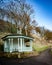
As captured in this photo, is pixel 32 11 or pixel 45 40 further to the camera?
pixel 45 40

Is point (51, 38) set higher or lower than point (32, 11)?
lower

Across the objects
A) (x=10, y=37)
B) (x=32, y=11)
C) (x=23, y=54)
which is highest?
(x=32, y=11)

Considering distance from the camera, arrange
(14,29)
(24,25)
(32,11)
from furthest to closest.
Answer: (14,29), (24,25), (32,11)

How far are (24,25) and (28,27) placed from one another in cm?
118

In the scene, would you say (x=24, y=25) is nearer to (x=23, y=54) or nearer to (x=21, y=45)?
(x=21, y=45)

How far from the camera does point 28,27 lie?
45.4 m

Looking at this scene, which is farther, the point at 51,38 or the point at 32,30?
the point at 51,38

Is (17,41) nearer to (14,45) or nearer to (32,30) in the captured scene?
(14,45)

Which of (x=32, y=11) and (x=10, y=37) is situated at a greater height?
(x=32, y=11)

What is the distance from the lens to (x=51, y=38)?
54312 mm

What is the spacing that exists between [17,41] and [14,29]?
54.5 feet

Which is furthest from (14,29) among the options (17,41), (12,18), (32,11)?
(17,41)

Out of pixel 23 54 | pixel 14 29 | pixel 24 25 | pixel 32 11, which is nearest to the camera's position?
pixel 23 54

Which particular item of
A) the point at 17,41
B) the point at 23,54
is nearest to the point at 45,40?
the point at 17,41
